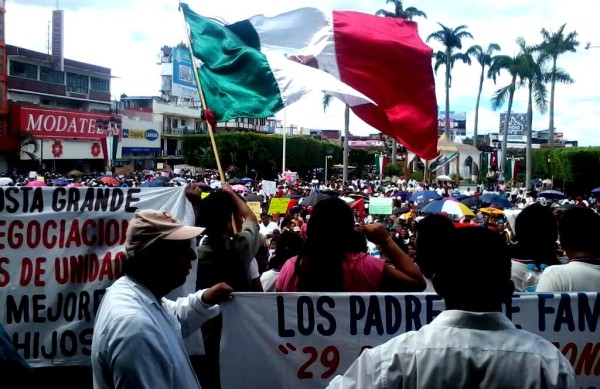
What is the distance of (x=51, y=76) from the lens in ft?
177

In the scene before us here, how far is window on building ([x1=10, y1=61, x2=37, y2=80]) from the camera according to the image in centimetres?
4950

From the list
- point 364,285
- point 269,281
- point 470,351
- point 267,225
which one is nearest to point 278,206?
point 267,225

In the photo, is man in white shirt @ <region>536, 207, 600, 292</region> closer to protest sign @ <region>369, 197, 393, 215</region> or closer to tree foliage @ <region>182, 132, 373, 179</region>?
protest sign @ <region>369, 197, 393, 215</region>

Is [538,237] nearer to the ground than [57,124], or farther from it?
nearer to the ground

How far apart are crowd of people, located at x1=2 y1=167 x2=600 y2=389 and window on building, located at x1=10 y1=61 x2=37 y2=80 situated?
51475 mm

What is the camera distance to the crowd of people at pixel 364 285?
1.68m

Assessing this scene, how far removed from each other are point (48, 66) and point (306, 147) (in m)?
22.8

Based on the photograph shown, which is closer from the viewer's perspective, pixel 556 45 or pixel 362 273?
pixel 362 273

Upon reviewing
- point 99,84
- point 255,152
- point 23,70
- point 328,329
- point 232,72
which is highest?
point 99,84

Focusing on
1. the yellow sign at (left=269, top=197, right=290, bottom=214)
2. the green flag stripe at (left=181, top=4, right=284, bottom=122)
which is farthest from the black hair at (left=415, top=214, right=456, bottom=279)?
the yellow sign at (left=269, top=197, right=290, bottom=214)

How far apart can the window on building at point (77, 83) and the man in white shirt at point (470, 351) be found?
59.5 meters

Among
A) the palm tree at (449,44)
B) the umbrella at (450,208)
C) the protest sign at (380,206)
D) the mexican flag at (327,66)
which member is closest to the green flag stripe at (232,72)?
the mexican flag at (327,66)

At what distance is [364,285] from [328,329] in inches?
13.7

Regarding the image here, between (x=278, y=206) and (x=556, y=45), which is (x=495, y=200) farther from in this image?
(x=556, y=45)
